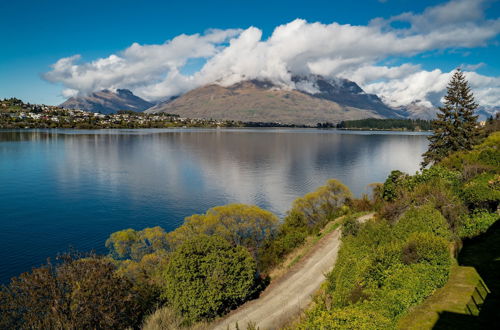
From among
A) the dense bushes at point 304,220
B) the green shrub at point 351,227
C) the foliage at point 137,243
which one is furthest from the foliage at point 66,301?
the green shrub at point 351,227

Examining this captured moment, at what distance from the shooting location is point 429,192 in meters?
31.5

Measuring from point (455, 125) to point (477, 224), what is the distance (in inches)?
1660

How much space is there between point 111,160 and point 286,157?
219ft

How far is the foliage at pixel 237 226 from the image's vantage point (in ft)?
131

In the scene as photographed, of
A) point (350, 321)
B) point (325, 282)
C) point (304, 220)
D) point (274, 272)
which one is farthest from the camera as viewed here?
point (304, 220)

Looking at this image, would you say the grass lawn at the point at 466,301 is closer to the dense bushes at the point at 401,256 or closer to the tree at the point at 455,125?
the dense bushes at the point at 401,256

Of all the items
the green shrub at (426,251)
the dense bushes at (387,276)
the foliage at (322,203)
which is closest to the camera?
the dense bushes at (387,276)

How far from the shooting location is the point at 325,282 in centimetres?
2456

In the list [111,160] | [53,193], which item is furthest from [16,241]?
[111,160]

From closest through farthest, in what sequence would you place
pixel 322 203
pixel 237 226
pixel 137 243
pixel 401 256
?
pixel 401 256
pixel 137 243
pixel 237 226
pixel 322 203

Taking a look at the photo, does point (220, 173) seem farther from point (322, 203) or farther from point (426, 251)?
point (426, 251)

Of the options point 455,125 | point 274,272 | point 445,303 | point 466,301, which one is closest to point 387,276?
point 445,303

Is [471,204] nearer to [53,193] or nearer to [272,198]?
[272,198]

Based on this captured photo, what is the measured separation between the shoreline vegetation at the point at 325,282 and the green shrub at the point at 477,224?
70mm
